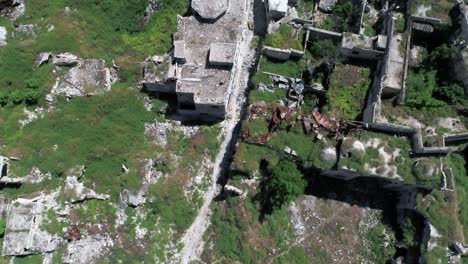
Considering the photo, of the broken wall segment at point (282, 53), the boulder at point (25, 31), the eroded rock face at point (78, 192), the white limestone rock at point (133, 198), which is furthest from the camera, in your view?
the boulder at point (25, 31)

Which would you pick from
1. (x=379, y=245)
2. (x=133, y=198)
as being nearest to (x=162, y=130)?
(x=133, y=198)

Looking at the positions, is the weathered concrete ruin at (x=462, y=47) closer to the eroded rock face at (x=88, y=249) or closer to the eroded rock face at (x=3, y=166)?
the eroded rock face at (x=88, y=249)

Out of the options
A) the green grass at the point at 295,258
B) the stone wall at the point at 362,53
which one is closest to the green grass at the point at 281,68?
the stone wall at the point at 362,53

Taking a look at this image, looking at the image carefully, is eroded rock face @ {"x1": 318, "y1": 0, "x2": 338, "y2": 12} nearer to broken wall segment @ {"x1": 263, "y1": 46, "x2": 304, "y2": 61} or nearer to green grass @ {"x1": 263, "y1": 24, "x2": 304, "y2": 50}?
green grass @ {"x1": 263, "y1": 24, "x2": 304, "y2": 50}

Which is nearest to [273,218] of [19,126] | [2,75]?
[19,126]

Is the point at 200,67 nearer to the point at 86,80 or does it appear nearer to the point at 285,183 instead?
the point at 86,80

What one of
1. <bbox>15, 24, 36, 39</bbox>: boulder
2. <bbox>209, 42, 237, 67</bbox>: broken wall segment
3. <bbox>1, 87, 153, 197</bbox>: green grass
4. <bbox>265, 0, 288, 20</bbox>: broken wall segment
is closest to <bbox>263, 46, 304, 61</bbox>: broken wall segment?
<bbox>209, 42, 237, 67</bbox>: broken wall segment
